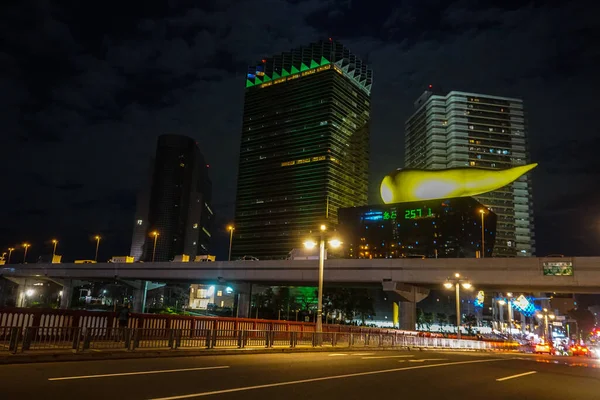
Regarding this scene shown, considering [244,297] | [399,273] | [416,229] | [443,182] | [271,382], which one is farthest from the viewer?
[416,229]

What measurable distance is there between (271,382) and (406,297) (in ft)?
163

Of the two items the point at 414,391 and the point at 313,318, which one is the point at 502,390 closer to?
the point at 414,391

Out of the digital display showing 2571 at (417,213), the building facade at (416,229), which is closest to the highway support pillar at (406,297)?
the building facade at (416,229)

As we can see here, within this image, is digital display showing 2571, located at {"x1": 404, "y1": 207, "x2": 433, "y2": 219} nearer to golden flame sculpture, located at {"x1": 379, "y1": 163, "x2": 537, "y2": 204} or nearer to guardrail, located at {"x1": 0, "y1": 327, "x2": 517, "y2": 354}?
golden flame sculpture, located at {"x1": 379, "y1": 163, "x2": 537, "y2": 204}

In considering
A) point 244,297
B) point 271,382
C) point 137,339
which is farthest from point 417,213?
point 271,382

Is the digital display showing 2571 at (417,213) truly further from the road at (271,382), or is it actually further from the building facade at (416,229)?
the road at (271,382)

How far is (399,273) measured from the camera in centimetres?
5703

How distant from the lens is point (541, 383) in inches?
566

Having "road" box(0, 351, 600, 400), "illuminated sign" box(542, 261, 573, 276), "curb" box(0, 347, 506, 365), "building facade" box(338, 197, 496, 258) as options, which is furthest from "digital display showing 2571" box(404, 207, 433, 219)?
"road" box(0, 351, 600, 400)

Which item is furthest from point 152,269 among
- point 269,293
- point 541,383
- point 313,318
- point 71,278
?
point 541,383

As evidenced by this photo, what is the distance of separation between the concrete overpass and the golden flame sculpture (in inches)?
2083

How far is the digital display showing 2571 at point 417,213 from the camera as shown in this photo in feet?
425

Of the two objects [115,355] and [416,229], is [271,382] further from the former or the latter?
[416,229]

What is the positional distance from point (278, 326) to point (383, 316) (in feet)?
340
